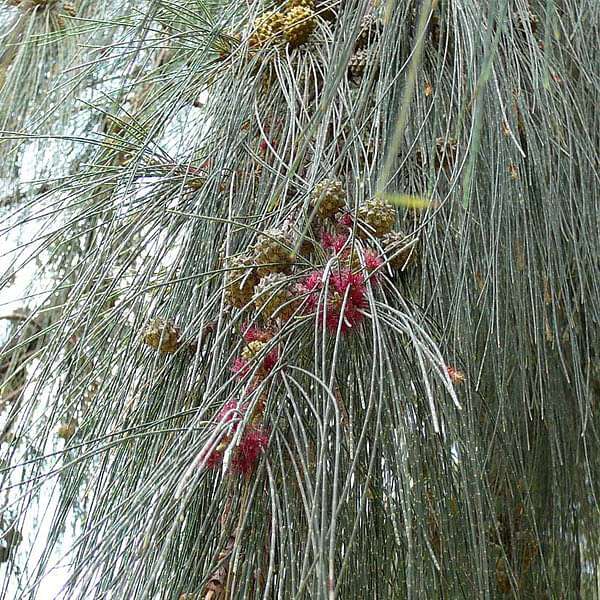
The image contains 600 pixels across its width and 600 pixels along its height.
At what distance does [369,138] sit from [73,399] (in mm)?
337

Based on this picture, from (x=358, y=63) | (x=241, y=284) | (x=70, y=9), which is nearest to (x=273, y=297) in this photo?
(x=241, y=284)

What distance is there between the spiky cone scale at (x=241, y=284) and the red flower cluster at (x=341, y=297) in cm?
4

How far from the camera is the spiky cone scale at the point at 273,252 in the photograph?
2.14 feet

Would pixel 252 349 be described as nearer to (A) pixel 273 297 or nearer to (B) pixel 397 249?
(A) pixel 273 297

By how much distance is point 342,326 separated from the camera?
663mm

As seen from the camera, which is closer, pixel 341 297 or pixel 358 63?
pixel 341 297

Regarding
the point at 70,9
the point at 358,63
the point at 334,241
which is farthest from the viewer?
the point at 70,9

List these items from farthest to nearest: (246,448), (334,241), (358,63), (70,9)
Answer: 1. (70,9)
2. (358,63)
3. (334,241)
4. (246,448)

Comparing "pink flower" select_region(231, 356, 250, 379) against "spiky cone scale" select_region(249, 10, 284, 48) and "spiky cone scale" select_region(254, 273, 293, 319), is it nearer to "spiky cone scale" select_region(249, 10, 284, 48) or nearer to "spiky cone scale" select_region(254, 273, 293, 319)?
"spiky cone scale" select_region(254, 273, 293, 319)

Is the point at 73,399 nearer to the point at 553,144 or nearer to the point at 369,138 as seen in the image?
the point at 369,138

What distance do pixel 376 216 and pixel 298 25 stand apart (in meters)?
0.28

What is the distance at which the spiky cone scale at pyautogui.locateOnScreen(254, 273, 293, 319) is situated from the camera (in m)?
0.64

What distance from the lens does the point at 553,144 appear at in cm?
77

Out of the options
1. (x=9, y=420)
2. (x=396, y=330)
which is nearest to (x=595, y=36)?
(x=396, y=330)
